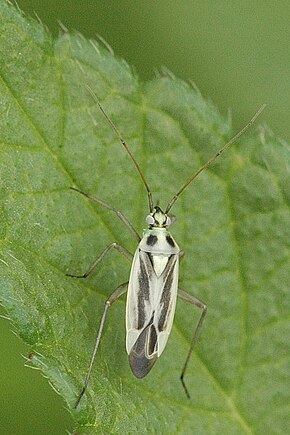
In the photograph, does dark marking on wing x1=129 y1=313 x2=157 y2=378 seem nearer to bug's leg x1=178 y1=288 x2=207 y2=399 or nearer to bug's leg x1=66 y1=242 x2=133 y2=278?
bug's leg x1=178 y1=288 x2=207 y2=399

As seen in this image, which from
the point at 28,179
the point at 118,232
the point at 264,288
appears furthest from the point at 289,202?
the point at 28,179

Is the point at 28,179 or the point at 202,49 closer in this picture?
the point at 28,179

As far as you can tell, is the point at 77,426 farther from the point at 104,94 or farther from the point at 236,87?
the point at 236,87

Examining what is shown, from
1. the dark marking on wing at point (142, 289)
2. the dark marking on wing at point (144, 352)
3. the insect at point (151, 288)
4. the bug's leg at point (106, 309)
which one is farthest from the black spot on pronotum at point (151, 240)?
the dark marking on wing at point (144, 352)

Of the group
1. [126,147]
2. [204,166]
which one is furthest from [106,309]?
[204,166]

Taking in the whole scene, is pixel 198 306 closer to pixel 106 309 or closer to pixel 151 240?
pixel 151 240

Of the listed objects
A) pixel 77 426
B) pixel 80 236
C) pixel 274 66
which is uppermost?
pixel 274 66

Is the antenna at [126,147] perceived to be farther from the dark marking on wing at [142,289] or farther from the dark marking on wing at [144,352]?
the dark marking on wing at [144,352]
